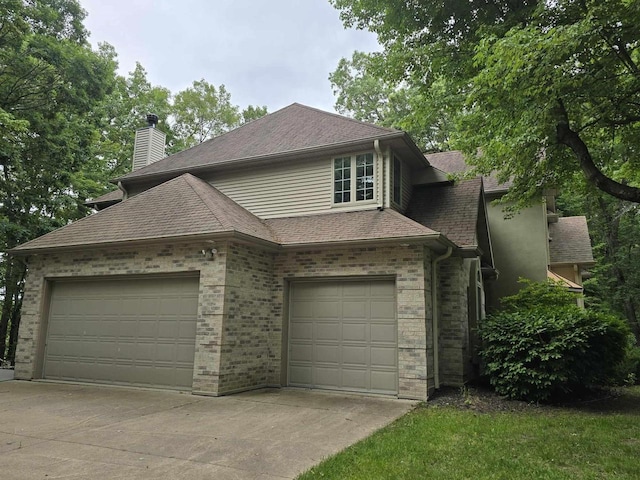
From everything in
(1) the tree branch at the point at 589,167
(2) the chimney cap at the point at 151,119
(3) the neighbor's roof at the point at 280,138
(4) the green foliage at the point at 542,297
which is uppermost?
(2) the chimney cap at the point at 151,119

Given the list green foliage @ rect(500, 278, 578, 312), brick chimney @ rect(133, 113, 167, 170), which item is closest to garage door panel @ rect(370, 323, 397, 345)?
green foliage @ rect(500, 278, 578, 312)

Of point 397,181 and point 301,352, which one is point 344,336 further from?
point 397,181

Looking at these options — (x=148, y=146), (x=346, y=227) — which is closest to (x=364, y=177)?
(x=346, y=227)

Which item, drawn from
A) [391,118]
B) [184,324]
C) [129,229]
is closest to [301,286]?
[184,324]

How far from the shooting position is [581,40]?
247 inches

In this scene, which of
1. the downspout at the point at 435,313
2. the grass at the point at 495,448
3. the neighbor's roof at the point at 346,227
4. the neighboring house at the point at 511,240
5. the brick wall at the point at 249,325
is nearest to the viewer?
the grass at the point at 495,448

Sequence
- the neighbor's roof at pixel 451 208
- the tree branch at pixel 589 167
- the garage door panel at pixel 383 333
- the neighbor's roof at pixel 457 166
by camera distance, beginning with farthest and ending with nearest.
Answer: the neighbor's roof at pixel 457 166, the neighbor's roof at pixel 451 208, the garage door panel at pixel 383 333, the tree branch at pixel 589 167

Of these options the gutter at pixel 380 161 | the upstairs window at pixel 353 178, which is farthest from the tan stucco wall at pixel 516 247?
the upstairs window at pixel 353 178

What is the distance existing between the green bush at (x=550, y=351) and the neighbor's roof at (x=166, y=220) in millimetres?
5059

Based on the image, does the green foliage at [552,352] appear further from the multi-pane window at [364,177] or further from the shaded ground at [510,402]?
the multi-pane window at [364,177]

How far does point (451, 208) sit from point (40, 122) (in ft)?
43.7

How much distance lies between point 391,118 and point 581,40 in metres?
19.3

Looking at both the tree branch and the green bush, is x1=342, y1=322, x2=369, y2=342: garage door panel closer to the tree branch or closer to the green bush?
the green bush

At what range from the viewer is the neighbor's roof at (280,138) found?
34.3 ft
